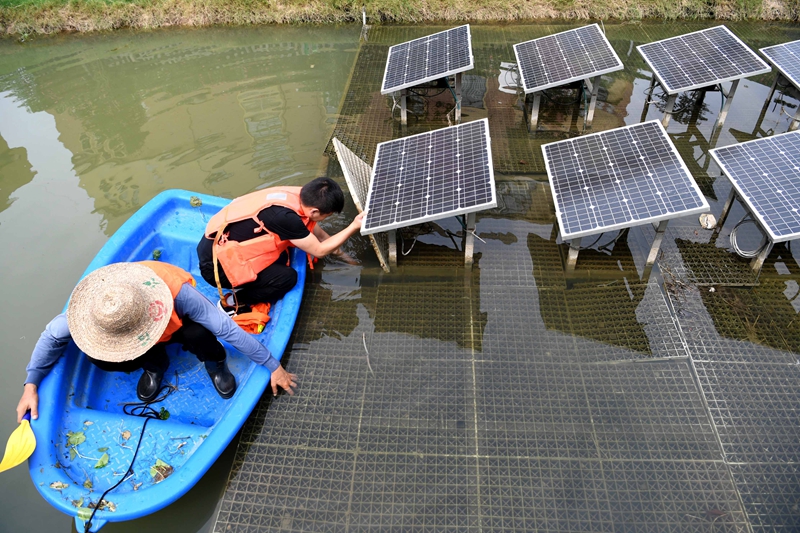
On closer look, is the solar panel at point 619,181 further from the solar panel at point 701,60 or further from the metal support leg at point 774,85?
the metal support leg at point 774,85

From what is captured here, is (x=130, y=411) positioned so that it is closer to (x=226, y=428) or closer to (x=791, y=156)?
(x=226, y=428)

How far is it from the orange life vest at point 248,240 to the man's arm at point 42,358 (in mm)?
1314

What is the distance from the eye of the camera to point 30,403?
13.1 ft

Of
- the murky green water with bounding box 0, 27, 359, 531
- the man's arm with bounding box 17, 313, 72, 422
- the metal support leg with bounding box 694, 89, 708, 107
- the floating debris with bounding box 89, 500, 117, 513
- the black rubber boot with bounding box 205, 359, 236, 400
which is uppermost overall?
the man's arm with bounding box 17, 313, 72, 422

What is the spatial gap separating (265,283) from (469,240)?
2.21m

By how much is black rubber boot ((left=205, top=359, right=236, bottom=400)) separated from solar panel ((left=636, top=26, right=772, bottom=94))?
670 cm

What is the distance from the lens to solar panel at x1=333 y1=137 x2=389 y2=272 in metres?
5.28

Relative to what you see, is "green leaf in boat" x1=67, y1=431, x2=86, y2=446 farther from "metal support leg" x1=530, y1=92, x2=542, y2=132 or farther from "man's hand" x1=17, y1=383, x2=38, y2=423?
"metal support leg" x1=530, y1=92, x2=542, y2=132

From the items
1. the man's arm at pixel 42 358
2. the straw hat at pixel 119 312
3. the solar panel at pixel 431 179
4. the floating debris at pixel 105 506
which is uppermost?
the straw hat at pixel 119 312

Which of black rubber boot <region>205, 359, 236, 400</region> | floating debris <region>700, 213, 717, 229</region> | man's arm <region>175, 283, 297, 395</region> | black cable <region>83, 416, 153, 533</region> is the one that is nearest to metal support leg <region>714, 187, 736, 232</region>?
floating debris <region>700, 213, 717, 229</region>

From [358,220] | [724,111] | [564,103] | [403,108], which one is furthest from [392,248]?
[724,111]

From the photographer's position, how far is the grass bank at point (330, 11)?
10367mm

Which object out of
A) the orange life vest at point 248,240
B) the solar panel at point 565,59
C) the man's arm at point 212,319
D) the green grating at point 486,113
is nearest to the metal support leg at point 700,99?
the green grating at point 486,113

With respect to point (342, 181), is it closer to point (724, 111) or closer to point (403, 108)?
point (403, 108)
